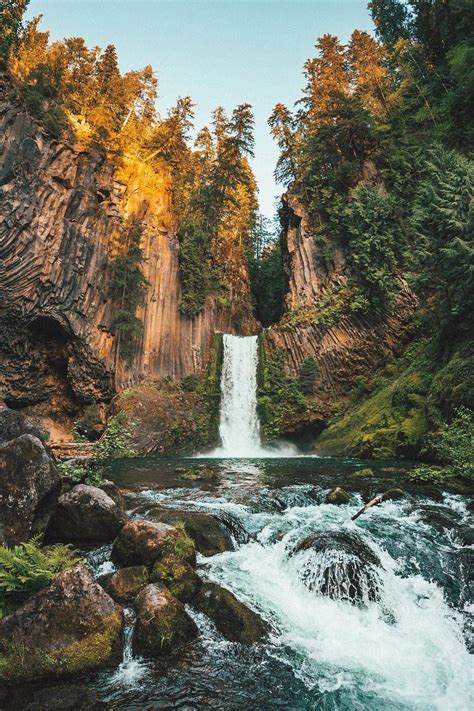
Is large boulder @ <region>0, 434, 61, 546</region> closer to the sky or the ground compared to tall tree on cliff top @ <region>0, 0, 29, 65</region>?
closer to the ground

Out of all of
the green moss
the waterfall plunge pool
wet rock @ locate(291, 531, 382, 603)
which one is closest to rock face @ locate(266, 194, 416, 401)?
the waterfall plunge pool

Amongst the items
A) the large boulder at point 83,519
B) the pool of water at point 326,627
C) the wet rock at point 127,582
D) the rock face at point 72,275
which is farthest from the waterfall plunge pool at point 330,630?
the rock face at point 72,275

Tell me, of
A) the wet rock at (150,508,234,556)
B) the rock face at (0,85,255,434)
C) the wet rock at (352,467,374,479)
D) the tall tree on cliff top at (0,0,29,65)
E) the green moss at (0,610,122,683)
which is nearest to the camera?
the green moss at (0,610,122,683)

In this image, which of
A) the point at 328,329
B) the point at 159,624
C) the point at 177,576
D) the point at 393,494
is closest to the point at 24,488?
the point at 177,576

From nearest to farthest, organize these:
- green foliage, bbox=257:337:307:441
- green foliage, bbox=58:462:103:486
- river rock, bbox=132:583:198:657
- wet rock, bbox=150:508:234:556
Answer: river rock, bbox=132:583:198:657 < wet rock, bbox=150:508:234:556 < green foliage, bbox=58:462:103:486 < green foliage, bbox=257:337:307:441

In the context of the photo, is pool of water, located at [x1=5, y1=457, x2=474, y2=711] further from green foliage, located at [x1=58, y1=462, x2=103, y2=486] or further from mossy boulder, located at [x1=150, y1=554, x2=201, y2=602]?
green foliage, located at [x1=58, y1=462, x2=103, y2=486]

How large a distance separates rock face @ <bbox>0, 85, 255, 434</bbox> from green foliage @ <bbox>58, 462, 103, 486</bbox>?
1447cm

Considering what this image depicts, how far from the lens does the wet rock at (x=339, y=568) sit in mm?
6180

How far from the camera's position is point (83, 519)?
723 centimetres

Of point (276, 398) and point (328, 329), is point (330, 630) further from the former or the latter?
point (328, 329)

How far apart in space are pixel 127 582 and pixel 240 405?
21.9 metres

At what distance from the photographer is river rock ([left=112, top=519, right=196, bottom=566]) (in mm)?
6203

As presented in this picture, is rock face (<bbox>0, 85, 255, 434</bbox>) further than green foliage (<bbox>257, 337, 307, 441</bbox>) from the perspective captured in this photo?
No

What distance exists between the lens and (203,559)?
7066mm
